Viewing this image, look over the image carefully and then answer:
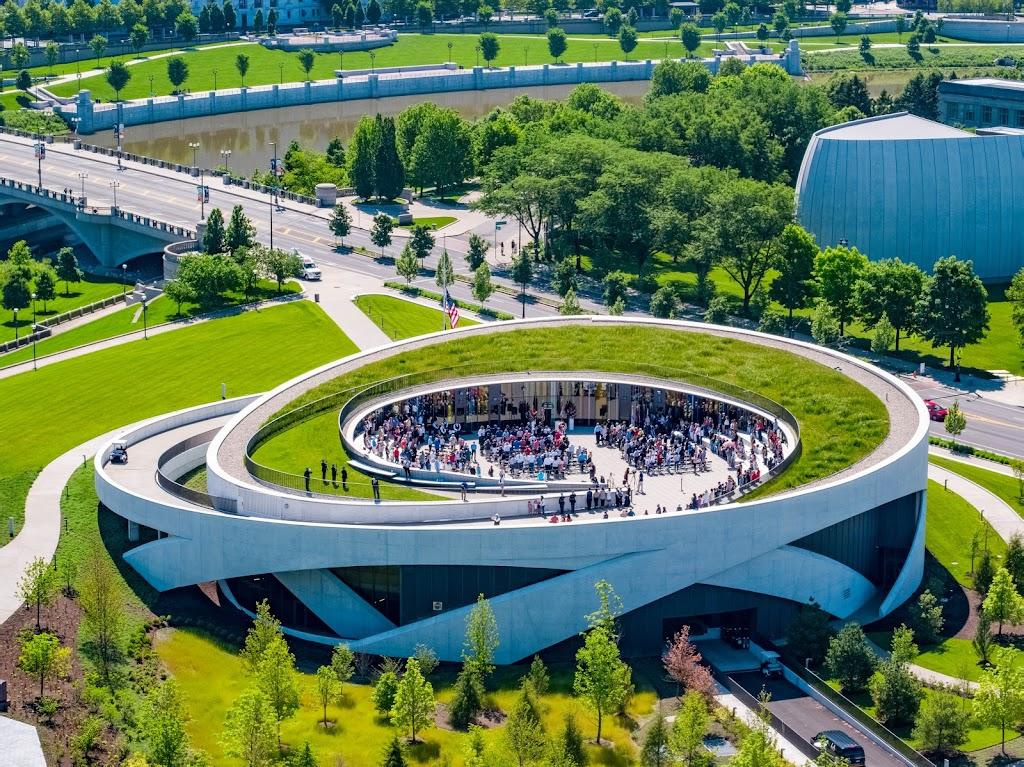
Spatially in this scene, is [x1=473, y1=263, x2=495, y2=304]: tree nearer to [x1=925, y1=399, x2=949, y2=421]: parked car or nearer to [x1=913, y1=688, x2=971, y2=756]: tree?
[x1=925, y1=399, x2=949, y2=421]: parked car

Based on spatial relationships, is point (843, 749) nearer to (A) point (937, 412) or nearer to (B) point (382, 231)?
(A) point (937, 412)

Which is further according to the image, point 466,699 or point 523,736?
point 466,699

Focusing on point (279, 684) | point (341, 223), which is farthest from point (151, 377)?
point (279, 684)

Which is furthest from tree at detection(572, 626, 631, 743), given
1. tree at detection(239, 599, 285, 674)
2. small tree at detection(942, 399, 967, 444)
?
small tree at detection(942, 399, 967, 444)

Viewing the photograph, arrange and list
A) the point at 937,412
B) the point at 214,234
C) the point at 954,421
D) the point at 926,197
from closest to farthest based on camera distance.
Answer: the point at 954,421, the point at 937,412, the point at 926,197, the point at 214,234

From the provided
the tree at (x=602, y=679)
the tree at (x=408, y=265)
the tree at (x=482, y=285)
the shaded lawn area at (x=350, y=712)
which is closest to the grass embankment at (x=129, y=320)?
the tree at (x=408, y=265)
